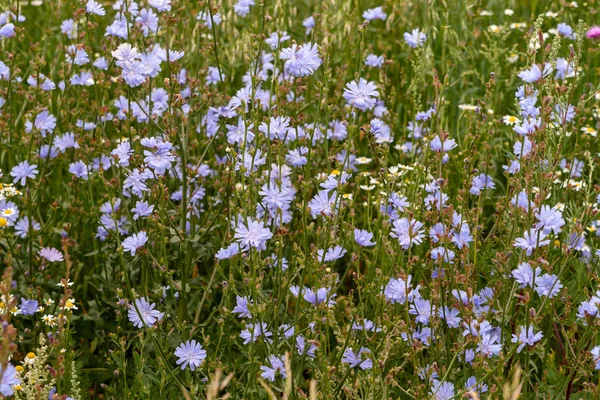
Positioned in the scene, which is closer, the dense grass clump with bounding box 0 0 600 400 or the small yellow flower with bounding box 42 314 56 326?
the dense grass clump with bounding box 0 0 600 400

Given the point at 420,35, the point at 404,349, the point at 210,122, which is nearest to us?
the point at 404,349

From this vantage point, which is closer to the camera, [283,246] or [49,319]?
[49,319]

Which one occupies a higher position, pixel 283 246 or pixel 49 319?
pixel 283 246

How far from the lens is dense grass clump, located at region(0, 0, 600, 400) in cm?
227

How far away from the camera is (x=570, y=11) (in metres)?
4.65

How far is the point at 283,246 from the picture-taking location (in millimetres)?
2971

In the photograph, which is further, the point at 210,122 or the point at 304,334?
the point at 210,122

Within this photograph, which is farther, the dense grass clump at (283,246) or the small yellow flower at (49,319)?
the small yellow flower at (49,319)

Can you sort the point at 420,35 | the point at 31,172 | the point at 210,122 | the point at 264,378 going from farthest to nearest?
the point at 420,35
the point at 210,122
the point at 31,172
the point at 264,378

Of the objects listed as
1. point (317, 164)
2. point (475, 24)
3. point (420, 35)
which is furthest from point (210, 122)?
point (475, 24)

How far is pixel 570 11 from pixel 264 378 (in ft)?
10.4

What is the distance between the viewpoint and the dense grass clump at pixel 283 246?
2.27 metres

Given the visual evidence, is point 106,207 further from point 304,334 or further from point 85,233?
point 304,334

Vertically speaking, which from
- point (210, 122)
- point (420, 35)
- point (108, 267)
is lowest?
point (108, 267)
